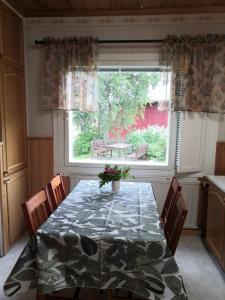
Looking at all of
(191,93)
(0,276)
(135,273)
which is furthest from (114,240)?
(191,93)

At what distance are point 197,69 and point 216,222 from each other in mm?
1652

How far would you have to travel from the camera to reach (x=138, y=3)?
102 inches

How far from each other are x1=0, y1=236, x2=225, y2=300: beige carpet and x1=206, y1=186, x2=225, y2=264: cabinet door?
0.46ft

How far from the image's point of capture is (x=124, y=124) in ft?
10.2

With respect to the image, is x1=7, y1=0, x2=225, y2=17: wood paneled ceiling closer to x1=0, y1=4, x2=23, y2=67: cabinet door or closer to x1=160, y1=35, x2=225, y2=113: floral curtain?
x1=0, y1=4, x2=23, y2=67: cabinet door

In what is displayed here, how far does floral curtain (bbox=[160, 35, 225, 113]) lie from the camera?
2.66m

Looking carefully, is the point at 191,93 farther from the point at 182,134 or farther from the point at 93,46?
the point at 93,46

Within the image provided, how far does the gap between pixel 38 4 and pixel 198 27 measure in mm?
1805

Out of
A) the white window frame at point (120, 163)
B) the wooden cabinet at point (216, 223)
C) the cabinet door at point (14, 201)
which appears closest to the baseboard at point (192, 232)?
the wooden cabinet at point (216, 223)

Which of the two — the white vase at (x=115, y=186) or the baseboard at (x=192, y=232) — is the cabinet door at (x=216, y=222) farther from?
the white vase at (x=115, y=186)

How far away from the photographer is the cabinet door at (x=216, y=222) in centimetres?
221

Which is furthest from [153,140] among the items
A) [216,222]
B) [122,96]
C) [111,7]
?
[111,7]

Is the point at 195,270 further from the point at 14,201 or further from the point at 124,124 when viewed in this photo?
the point at 14,201

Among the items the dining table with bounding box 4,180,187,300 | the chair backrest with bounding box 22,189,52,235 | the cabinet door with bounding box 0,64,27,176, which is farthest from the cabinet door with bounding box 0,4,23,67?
the dining table with bounding box 4,180,187,300
